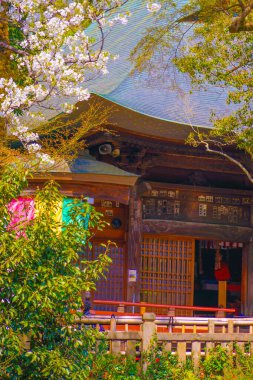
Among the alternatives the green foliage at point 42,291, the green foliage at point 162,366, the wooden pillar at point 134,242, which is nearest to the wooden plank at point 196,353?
the green foliage at point 162,366

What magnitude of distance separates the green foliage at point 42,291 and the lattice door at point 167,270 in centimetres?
900

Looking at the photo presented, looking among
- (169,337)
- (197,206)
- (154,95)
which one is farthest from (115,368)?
(197,206)

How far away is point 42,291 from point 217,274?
1219 centimetres

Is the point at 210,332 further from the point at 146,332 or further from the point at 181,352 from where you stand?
the point at 146,332

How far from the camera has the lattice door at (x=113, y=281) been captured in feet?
58.9

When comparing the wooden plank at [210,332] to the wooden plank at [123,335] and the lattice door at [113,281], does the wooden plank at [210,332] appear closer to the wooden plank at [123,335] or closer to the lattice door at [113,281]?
the wooden plank at [123,335]

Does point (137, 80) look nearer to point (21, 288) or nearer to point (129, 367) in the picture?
point (129, 367)

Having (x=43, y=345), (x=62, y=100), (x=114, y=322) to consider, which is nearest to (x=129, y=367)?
(x=114, y=322)

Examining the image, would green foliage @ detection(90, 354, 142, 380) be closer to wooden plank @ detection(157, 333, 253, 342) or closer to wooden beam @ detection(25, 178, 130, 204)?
wooden plank @ detection(157, 333, 253, 342)

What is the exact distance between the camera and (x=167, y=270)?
737 inches

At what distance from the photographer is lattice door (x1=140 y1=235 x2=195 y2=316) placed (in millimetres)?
18516

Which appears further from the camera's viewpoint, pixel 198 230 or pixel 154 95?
pixel 198 230

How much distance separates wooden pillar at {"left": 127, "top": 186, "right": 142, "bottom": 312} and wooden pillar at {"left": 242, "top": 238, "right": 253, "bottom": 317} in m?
2.95

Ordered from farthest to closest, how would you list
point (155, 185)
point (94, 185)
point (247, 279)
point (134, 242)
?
point (247, 279) → point (155, 185) → point (134, 242) → point (94, 185)
